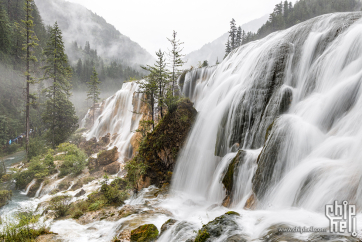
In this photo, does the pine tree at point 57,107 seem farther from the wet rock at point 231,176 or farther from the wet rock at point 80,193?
the wet rock at point 231,176

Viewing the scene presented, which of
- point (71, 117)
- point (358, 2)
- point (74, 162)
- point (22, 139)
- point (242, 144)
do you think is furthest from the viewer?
point (358, 2)

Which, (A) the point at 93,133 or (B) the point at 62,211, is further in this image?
(A) the point at 93,133

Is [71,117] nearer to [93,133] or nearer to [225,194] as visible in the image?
[93,133]

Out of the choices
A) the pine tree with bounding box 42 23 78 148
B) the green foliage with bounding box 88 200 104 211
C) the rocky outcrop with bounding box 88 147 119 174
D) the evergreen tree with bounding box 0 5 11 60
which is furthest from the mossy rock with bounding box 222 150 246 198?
the evergreen tree with bounding box 0 5 11 60

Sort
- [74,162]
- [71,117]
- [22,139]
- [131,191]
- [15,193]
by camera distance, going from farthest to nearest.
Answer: [22,139] < [71,117] < [74,162] < [15,193] < [131,191]

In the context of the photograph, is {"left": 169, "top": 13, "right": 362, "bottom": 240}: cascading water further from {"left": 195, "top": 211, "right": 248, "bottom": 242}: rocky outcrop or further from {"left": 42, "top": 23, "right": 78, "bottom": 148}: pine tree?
{"left": 42, "top": 23, "right": 78, "bottom": 148}: pine tree

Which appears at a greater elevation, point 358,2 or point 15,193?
point 358,2

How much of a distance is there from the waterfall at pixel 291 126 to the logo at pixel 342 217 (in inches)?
5.6

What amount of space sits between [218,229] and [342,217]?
2376 mm

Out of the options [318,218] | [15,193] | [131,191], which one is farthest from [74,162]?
[318,218]

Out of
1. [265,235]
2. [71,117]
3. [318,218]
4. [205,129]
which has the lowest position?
[265,235]

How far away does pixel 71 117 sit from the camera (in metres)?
26.4

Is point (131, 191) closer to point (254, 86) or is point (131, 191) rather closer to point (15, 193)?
point (254, 86)

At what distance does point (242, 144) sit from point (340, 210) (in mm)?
4438
